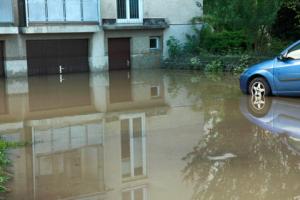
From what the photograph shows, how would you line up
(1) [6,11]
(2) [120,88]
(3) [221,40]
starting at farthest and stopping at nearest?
(3) [221,40]
(1) [6,11]
(2) [120,88]

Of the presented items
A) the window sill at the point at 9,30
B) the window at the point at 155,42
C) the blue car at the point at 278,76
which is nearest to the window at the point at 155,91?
the blue car at the point at 278,76

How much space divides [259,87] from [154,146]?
237 inches

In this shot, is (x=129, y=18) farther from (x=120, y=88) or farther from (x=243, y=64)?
(x=120, y=88)

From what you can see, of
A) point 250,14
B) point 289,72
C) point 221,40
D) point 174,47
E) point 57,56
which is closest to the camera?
point 289,72

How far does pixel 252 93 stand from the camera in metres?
13.8

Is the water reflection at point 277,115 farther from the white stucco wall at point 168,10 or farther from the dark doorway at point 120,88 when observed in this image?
the white stucco wall at point 168,10

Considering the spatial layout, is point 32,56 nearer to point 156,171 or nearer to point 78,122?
point 78,122

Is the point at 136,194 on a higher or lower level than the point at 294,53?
lower

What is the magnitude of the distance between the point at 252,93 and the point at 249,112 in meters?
2.52

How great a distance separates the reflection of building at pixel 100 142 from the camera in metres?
6.39

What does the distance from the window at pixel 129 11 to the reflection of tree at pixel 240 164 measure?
1612 centimetres

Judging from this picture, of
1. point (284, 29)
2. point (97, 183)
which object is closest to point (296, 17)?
point (284, 29)

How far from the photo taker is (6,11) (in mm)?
22656

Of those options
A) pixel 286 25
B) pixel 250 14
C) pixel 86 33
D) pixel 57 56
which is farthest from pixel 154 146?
pixel 286 25
